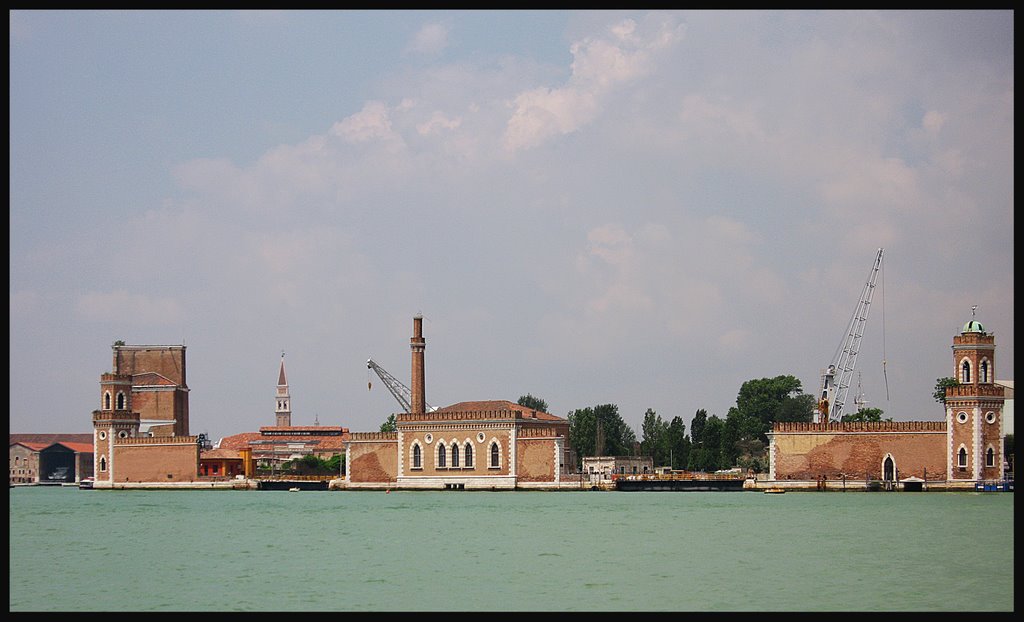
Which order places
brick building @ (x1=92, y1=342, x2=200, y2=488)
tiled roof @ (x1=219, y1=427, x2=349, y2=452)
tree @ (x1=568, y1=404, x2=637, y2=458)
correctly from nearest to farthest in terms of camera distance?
brick building @ (x1=92, y1=342, x2=200, y2=488) < tree @ (x1=568, y1=404, x2=637, y2=458) < tiled roof @ (x1=219, y1=427, x2=349, y2=452)

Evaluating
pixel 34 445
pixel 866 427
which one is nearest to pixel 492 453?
pixel 866 427

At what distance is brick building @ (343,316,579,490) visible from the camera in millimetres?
71188

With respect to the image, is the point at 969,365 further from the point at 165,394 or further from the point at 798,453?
the point at 165,394

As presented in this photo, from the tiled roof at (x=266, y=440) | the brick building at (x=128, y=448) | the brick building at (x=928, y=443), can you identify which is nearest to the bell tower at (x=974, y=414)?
the brick building at (x=928, y=443)

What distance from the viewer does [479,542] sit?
36.6 m

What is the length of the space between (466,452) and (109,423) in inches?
972

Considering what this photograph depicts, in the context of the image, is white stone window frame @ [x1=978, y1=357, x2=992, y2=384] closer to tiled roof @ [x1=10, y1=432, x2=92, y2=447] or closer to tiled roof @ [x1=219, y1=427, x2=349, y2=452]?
tiled roof @ [x1=219, y1=427, x2=349, y2=452]

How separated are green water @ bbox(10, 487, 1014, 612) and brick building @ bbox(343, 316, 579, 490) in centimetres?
1534

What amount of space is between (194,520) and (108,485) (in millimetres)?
36847

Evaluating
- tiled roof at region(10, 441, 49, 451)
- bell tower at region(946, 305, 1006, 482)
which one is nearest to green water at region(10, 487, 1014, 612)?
bell tower at region(946, 305, 1006, 482)

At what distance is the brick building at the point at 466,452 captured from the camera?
234 ft

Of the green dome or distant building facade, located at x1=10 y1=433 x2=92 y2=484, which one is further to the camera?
distant building facade, located at x1=10 y1=433 x2=92 y2=484

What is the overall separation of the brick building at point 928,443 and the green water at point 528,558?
6.63 m

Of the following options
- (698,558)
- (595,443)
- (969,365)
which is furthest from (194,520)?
(595,443)
